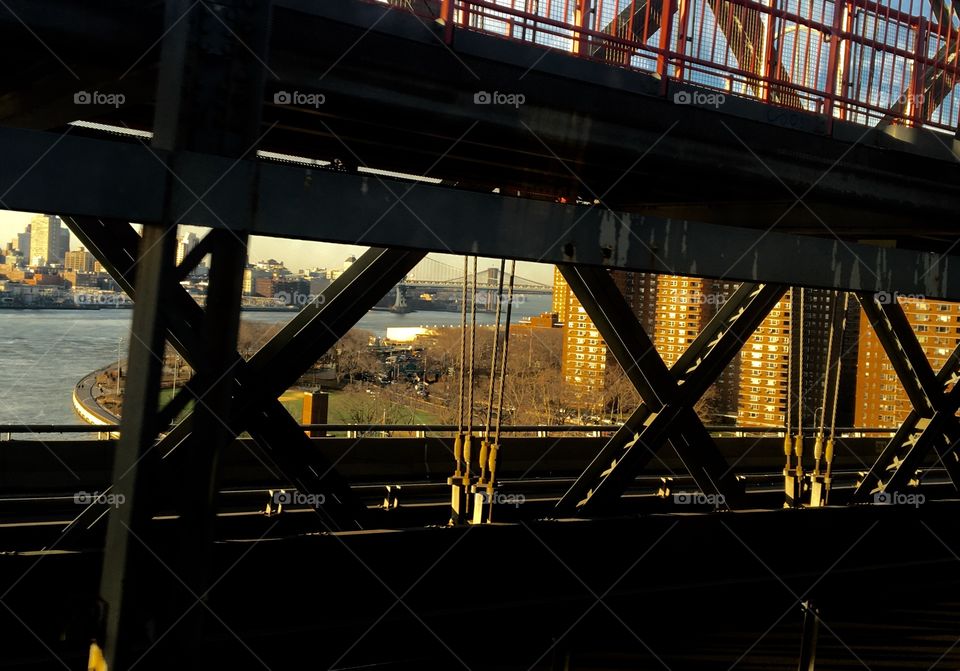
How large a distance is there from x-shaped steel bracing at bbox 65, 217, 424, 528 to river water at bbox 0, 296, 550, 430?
10711mm

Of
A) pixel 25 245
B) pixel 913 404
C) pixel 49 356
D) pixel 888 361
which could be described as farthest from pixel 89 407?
pixel 888 361

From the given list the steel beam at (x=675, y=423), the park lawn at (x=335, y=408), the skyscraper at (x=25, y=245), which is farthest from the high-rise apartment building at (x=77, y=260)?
the park lawn at (x=335, y=408)

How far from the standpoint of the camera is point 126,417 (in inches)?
133

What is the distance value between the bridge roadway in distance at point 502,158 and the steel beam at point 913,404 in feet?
3.12

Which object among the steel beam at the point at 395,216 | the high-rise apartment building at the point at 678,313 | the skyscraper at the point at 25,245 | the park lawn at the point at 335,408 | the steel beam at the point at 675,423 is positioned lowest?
the park lawn at the point at 335,408

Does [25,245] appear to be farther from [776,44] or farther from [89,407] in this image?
[776,44]

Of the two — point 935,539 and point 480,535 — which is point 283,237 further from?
point 935,539

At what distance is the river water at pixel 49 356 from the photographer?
1653cm

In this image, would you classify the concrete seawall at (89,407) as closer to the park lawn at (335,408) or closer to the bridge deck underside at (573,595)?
the bridge deck underside at (573,595)

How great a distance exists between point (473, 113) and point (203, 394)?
93.2 inches

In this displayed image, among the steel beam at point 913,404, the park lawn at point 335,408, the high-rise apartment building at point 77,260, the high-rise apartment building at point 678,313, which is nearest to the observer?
the steel beam at point 913,404

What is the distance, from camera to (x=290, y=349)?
15.6 ft

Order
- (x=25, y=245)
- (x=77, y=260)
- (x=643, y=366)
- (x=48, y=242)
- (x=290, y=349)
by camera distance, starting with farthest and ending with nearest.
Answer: (x=25, y=245) < (x=48, y=242) < (x=77, y=260) < (x=643, y=366) < (x=290, y=349)

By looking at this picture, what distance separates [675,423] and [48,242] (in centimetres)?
1343
